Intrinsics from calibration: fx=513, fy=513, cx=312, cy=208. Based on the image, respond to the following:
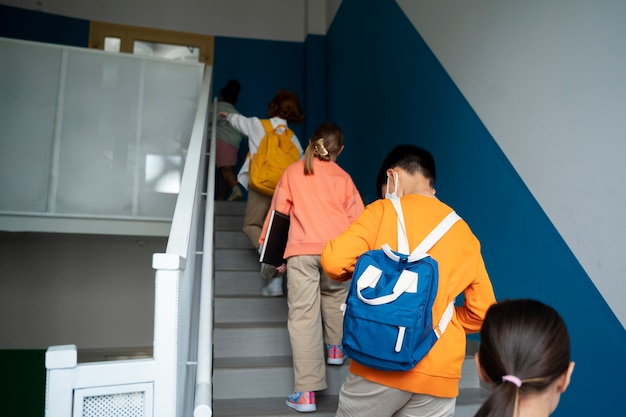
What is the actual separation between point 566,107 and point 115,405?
2.06 meters

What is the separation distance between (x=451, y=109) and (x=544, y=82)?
939mm

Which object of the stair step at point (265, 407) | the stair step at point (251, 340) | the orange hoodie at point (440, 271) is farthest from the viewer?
the stair step at point (251, 340)

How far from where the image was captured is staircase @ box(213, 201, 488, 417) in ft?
7.58

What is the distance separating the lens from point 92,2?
6227 millimetres

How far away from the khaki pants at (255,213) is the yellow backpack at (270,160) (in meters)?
0.07

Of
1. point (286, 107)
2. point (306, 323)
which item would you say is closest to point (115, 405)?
point (306, 323)

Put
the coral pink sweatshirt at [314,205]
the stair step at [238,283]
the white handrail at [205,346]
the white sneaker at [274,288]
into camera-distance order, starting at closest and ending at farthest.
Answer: the white handrail at [205,346]
the coral pink sweatshirt at [314,205]
the white sneaker at [274,288]
the stair step at [238,283]

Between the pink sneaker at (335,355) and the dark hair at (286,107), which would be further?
the dark hair at (286,107)

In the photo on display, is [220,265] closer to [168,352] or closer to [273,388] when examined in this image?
[273,388]

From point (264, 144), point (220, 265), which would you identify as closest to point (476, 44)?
point (264, 144)

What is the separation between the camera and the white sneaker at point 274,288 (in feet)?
10.1

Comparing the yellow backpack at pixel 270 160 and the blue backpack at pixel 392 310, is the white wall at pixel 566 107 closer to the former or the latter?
the blue backpack at pixel 392 310

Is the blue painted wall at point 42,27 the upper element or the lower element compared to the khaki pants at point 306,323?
upper

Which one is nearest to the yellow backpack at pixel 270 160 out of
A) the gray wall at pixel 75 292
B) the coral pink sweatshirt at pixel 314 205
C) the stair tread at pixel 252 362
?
the coral pink sweatshirt at pixel 314 205
